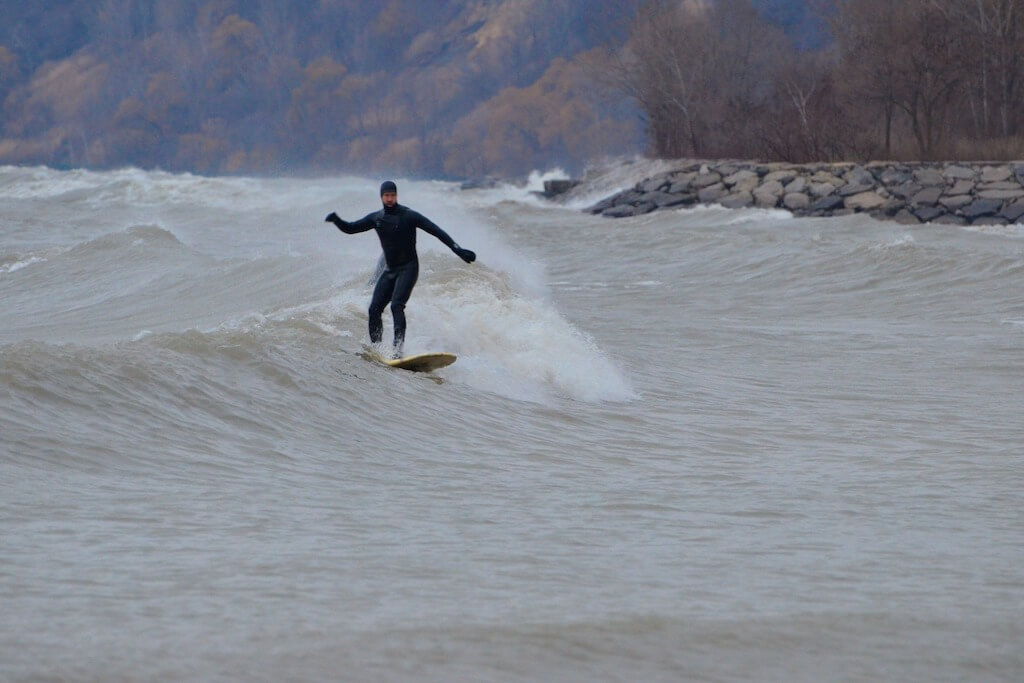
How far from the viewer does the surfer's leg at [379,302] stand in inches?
468

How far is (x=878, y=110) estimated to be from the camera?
42656 mm

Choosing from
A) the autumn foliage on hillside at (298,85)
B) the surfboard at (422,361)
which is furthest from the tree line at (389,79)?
the surfboard at (422,361)

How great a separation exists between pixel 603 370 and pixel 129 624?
8298 millimetres

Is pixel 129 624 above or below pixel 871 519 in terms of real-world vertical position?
above

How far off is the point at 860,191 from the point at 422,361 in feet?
86.2

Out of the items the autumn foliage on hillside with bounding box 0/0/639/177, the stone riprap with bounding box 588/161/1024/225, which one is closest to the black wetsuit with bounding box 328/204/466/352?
the stone riprap with bounding box 588/161/1024/225

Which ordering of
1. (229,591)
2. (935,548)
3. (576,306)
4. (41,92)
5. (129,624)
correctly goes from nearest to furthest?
(129,624), (229,591), (935,548), (576,306), (41,92)

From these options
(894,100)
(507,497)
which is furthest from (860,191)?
(507,497)

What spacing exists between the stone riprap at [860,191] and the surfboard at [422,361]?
23772 mm

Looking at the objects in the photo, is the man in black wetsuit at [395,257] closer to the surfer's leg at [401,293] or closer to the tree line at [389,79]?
the surfer's leg at [401,293]

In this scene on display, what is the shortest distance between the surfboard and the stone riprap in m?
23.8

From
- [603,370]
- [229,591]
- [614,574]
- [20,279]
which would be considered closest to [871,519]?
[614,574]

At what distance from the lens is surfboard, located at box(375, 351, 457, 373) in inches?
441

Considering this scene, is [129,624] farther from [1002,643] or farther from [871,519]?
[871,519]
